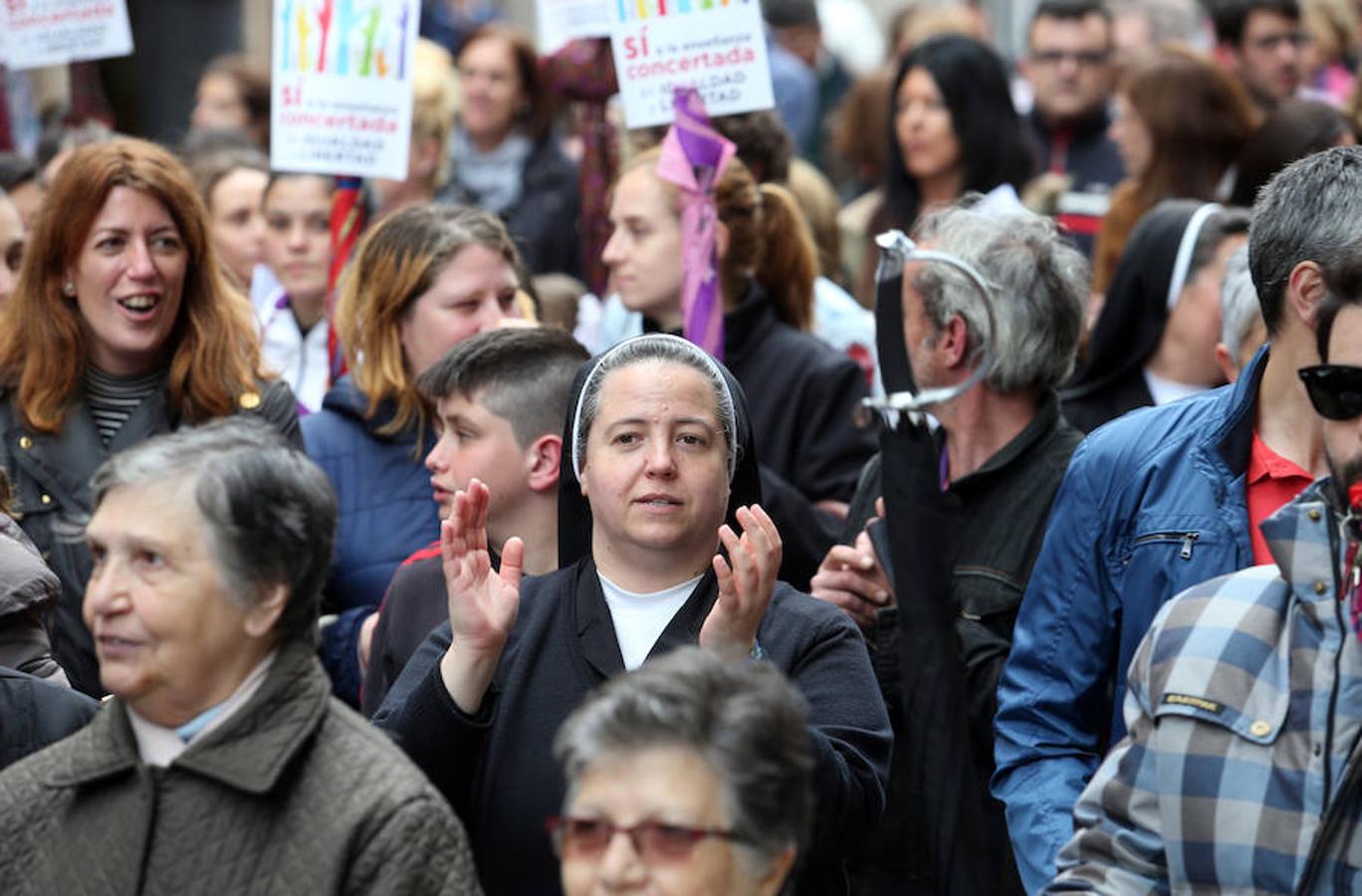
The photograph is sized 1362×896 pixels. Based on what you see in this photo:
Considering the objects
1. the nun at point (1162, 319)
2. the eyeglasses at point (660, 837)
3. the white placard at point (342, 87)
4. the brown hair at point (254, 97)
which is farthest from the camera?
the brown hair at point (254, 97)

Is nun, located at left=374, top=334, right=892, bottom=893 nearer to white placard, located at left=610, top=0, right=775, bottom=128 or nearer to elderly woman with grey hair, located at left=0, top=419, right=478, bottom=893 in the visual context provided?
elderly woman with grey hair, located at left=0, top=419, right=478, bottom=893

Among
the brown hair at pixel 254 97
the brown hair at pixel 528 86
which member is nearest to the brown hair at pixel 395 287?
the brown hair at pixel 528 86

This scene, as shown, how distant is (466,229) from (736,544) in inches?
101

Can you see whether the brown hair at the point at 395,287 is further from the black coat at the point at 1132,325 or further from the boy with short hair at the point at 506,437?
the black coat at the point at 1132,325

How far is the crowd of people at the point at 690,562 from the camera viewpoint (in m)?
3.10

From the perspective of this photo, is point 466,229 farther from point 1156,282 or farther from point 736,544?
point 736,544

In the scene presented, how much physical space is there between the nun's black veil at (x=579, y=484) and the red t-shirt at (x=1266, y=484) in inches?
38.4

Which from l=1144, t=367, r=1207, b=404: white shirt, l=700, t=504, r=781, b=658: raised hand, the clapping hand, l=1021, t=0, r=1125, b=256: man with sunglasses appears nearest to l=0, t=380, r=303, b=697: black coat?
the clapping hand

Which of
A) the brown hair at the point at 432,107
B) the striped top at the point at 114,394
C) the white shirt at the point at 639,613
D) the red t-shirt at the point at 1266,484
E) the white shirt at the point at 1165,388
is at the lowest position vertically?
the white shirt at the point at 639,613

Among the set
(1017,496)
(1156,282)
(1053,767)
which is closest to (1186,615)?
(1053,767)

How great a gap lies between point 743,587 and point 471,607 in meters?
0.50

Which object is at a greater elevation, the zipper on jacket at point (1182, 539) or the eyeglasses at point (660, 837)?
the zipper on jacket at point (1182, 539)

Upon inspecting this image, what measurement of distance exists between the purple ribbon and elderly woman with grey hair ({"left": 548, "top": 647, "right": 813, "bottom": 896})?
314cm

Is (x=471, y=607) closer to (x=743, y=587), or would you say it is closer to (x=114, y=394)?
(x=743, y=587)
